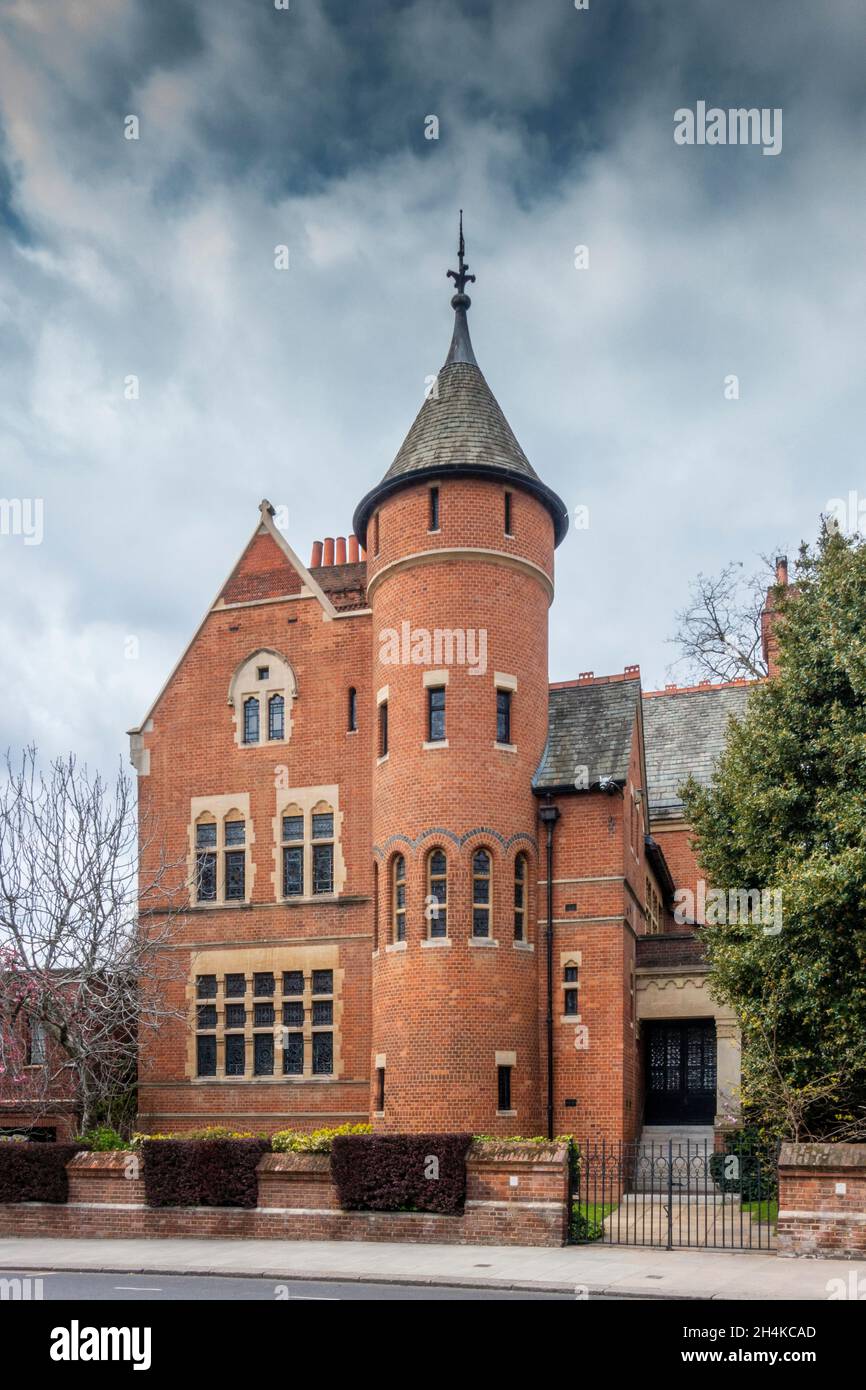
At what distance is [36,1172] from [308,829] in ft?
32.2

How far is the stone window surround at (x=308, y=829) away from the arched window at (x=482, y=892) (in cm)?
380

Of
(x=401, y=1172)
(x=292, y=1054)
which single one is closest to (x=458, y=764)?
(x=292, y=1054)

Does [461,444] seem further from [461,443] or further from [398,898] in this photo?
[398,898]

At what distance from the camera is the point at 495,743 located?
29.0 meters

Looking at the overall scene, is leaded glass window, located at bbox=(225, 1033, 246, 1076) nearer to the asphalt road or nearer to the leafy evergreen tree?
the leafy evergreen tree

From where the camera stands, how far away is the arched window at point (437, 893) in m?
28.2

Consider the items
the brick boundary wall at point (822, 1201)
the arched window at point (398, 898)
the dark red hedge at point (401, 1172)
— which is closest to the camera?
the brick boundary wall at point (822, 1201)

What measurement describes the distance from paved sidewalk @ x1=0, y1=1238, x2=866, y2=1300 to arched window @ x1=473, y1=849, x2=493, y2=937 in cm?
814

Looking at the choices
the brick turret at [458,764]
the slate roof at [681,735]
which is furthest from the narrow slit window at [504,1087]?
the slate roof at [681,735]

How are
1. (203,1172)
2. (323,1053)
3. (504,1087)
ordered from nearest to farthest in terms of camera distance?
(203,1172), (504,1087), (323,1053)

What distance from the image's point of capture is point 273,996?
103 ft

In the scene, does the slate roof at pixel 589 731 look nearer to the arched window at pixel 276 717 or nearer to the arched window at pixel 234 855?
the arched window at pixel 276 717

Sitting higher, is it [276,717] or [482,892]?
[276,717]
